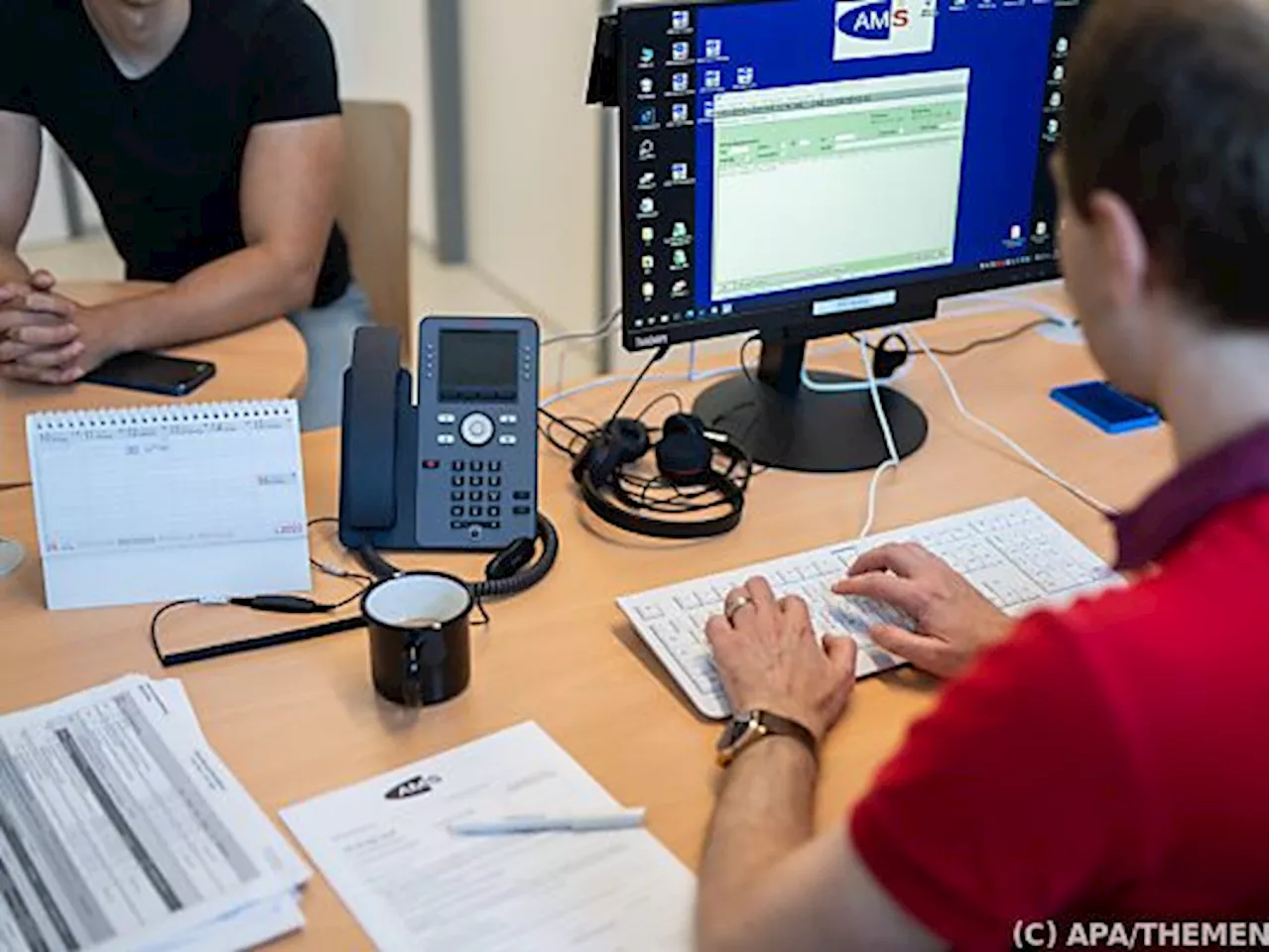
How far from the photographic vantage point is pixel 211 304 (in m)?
2.02

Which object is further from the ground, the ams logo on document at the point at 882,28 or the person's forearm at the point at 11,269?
the ams logo on document at the point at 882,28

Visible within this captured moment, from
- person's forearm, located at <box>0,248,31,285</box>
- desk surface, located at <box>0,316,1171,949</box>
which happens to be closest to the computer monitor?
desk surface, located at <box>0,316,1171,949</box>

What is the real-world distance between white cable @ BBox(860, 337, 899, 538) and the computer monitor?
0.5 inches

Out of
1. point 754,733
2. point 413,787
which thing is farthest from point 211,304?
point 754,733

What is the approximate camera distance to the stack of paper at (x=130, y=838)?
39.3 inches

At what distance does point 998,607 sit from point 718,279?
469mm

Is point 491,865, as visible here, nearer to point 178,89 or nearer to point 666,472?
point 666,472

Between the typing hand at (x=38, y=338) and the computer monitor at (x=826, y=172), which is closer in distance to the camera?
the computer monitor at (x=826, y=172)

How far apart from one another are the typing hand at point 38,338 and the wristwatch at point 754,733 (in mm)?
1084

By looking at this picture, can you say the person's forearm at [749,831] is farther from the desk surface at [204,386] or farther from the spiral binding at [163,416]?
the desk surface at [204,386]

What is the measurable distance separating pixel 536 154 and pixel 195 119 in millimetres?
1532

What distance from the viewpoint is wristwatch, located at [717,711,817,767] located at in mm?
1146

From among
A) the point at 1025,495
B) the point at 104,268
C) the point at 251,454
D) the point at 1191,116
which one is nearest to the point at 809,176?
the point at 1025,495

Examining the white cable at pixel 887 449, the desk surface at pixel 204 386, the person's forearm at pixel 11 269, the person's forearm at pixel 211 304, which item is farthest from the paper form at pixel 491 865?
the person's forearm at pixel 11 269
